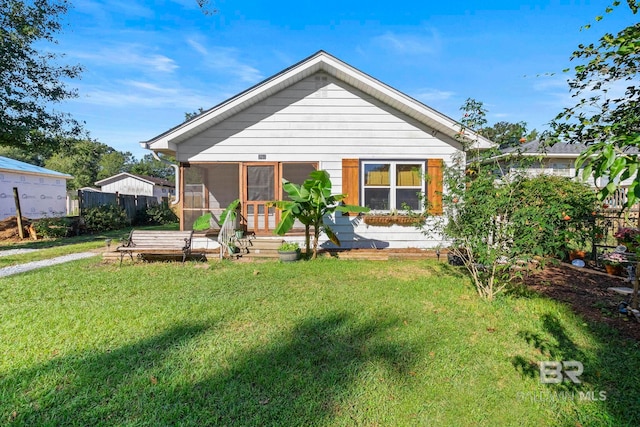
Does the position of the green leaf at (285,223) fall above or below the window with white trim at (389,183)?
below

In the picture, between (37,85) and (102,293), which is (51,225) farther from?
(102,293)

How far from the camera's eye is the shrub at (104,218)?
14.7 meters

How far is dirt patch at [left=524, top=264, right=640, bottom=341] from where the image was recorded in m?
4.17

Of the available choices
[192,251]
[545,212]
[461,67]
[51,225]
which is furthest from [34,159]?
[545,212]

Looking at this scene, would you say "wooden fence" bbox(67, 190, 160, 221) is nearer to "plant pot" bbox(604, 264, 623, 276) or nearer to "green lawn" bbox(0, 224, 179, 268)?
"green lawn" bbox(0, 224, 179, 268)

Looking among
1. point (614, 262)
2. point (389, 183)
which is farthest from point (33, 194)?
point (614, 262)

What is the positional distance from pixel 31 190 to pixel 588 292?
27308 millimetres

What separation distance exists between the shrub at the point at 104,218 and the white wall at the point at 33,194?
4373 mm

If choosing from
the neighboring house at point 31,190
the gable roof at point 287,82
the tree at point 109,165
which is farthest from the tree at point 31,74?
the tree at point 109,165

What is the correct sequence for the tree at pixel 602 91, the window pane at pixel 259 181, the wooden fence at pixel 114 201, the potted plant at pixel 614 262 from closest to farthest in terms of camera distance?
1. the tree at pixel 602 91
2. the potted plant at pixel 614 262
3. the window pane at pixel 259 181
4. the wooden fence at pixel 114 201

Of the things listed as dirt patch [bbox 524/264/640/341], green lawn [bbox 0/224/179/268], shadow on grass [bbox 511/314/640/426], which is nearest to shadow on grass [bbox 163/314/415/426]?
shadow on grass [bbox 511/314/640/426]

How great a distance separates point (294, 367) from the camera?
10.2ft

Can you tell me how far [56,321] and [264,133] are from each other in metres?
6.60

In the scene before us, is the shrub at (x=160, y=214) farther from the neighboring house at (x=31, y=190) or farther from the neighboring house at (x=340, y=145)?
the neighboring house at (x=340, y=145)
